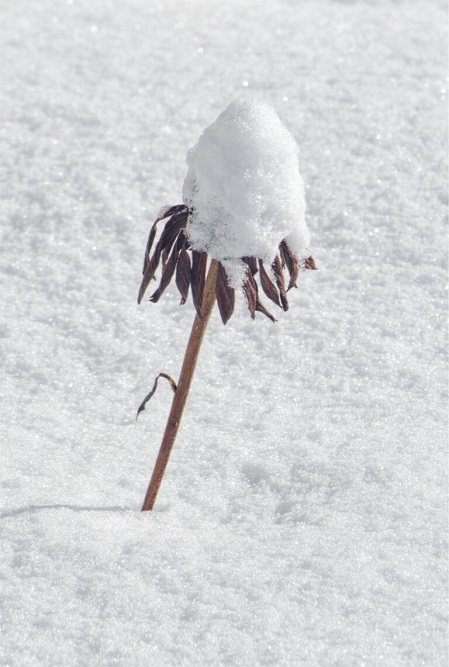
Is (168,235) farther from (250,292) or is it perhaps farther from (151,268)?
(250,292)

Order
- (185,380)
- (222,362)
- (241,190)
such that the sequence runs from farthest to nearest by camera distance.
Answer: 1. (222,362)
2. (185,380)
3. (241,190)

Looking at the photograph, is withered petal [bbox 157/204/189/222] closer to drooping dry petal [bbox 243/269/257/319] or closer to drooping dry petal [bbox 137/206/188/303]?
drooping dry petal [bbox 137/206/188/303]

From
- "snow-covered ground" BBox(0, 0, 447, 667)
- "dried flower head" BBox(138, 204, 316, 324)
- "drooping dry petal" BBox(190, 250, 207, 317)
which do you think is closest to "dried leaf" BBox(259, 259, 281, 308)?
"dried flower head" BBox(138, 204, 316, 324)

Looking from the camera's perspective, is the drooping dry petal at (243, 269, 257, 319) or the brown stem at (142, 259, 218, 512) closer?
the drooping dry petal at (243, 269, 257, 319)

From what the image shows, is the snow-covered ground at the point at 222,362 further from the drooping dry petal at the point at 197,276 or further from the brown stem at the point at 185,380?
the drooping dry petal at the point at 197,276

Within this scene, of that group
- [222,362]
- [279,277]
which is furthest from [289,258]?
[222,362]

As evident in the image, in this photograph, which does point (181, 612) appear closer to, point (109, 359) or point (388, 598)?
point (388, 598)

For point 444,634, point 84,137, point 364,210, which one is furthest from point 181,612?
point 84,137
